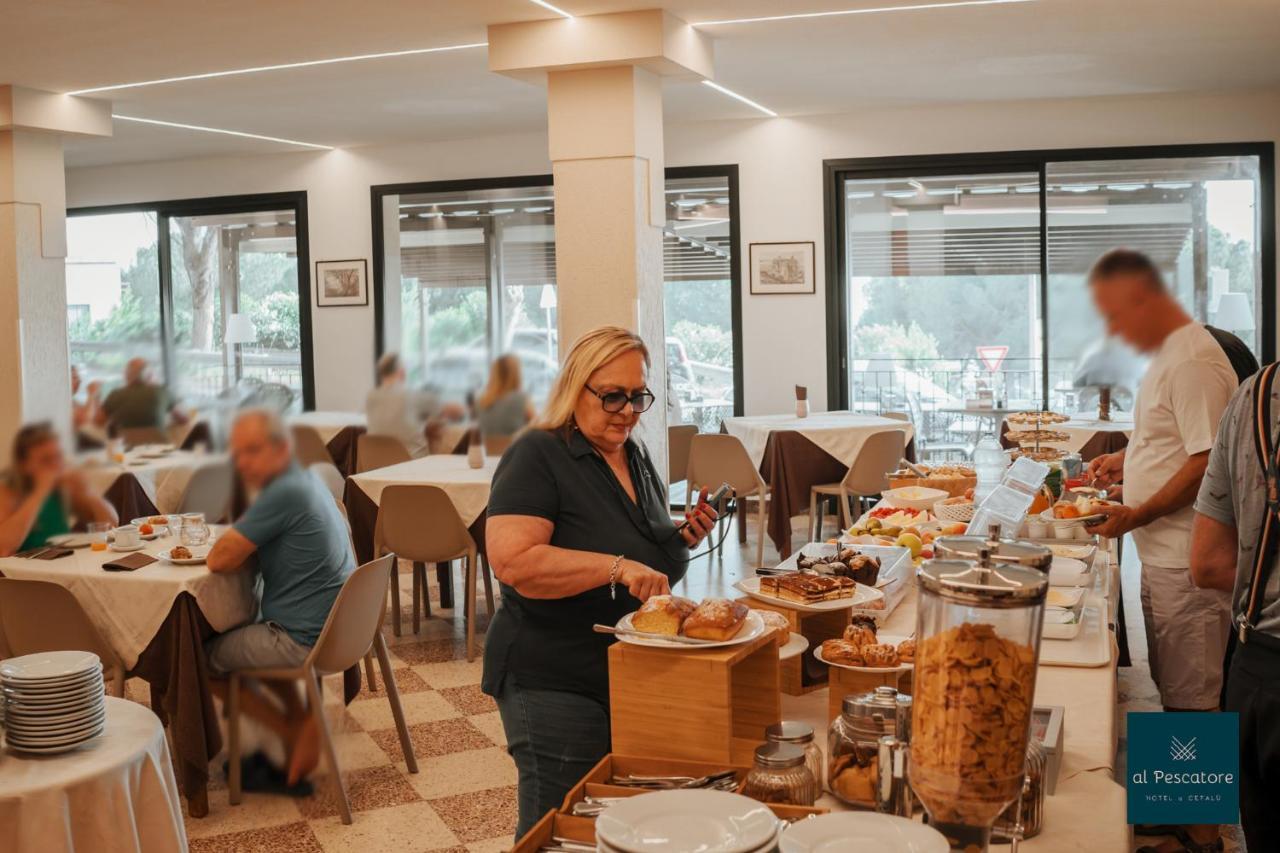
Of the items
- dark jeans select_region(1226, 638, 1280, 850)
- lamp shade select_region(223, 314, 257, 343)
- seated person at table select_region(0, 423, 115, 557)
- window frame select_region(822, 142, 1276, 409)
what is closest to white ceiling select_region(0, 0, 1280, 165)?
window frame select_region(822, 142, 1276, 409)

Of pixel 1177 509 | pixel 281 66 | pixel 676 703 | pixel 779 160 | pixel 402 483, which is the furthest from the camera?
pixel 779 160

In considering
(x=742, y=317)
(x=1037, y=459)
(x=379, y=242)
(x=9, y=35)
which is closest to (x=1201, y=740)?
(x=1037, y=459)

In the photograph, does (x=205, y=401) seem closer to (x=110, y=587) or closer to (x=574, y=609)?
(x=574, y=609)

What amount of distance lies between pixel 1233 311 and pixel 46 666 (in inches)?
323

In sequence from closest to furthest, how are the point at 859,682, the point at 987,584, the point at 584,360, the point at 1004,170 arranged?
the point at 987,584 < the point at 859,682 < the point at 584,360 < the point at 1004,170

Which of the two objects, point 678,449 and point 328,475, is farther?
point 678,449

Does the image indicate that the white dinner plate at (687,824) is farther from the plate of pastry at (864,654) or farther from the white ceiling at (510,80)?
the white ceiling at (510,80)

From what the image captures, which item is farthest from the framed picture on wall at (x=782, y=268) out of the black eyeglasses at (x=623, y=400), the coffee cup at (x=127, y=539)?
the black eyeglasses at (x=623, y=400)

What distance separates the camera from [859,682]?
1.64 metres

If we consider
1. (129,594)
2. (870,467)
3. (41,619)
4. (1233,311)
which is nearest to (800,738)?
(41,619)

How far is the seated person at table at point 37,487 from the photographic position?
323mm

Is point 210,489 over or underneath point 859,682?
over

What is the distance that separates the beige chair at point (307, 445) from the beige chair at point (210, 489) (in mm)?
25

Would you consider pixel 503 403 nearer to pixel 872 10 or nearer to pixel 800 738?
pixel 800 738
